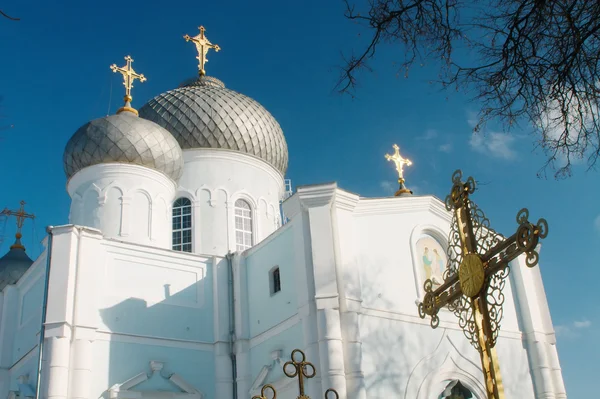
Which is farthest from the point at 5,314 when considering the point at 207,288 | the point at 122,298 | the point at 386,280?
the point at 386,280

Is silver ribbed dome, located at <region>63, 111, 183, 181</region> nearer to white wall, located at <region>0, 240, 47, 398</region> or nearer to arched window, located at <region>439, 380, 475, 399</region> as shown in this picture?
white wall, located at <region>0, 240, 47, 398</region>

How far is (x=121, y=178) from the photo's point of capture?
15.1m

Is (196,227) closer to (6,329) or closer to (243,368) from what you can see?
(243,368)

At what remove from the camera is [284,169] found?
18.8m

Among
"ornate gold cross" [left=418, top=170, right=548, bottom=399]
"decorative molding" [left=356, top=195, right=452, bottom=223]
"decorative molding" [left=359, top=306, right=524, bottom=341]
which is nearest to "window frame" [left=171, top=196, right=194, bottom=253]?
"decorative molding" [left=356, top=195, right=452, bottom=223]

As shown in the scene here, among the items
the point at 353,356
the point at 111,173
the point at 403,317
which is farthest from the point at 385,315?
the point at 111,173

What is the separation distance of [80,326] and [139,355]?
4.09 feet

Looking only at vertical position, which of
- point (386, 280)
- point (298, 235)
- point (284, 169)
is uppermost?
point (284, 169)

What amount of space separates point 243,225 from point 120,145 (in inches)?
139

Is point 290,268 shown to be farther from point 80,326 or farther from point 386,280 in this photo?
point 80,326

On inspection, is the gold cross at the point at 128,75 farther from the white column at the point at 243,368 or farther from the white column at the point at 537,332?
the white column at the point at 537,332

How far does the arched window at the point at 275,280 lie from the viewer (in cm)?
1324

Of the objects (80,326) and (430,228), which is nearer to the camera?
(80,326)

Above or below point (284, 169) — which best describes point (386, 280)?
below
